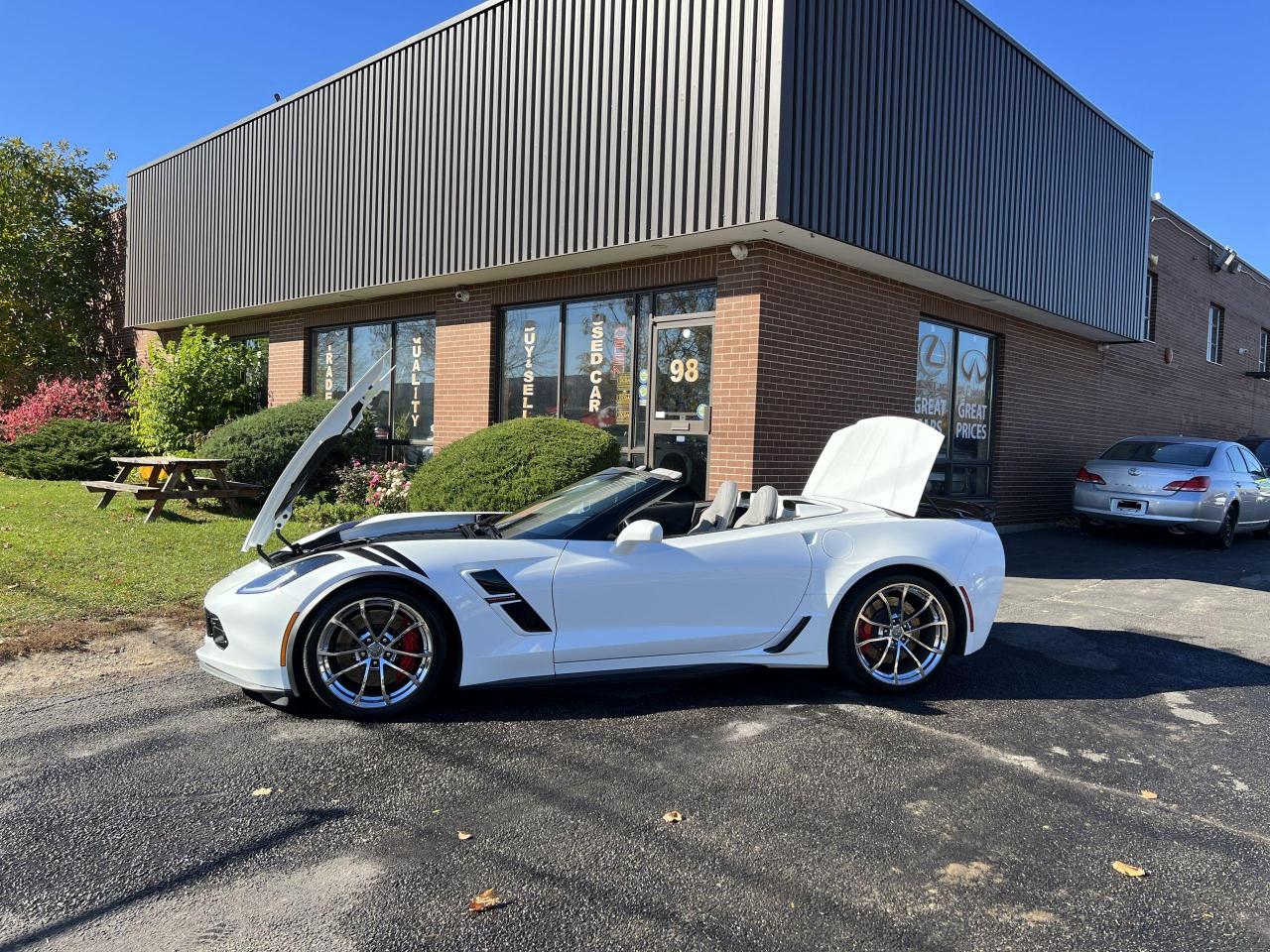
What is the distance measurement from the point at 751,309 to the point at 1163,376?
1274 cm

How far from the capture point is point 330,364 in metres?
14.1

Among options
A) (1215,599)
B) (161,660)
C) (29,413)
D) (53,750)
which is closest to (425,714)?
(53,750)

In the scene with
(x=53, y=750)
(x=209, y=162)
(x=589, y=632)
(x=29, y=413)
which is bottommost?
(x=53, y=750)

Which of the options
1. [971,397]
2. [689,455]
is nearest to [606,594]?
[689,455]

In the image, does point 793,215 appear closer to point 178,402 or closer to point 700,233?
point 700,233

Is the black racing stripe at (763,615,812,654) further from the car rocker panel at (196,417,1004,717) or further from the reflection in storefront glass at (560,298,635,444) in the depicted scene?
the reflection in storefront glass at (560,298,635,444)

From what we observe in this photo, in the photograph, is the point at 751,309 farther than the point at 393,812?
Yes

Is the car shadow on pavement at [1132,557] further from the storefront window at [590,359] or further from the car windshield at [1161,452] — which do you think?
the storefront window at [590,359]

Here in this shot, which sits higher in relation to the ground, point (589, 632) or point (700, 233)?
point (700, 233)

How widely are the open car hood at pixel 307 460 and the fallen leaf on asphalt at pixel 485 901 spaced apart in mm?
2152

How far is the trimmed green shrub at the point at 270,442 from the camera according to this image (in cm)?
1083

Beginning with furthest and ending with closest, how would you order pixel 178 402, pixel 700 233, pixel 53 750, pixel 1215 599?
pixel 178 402 → pixel 700 233 → pixel 1215 599 → pixel 53 750

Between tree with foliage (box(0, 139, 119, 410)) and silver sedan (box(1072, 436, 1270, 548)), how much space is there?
790 inches

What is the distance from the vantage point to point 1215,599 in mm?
7426
